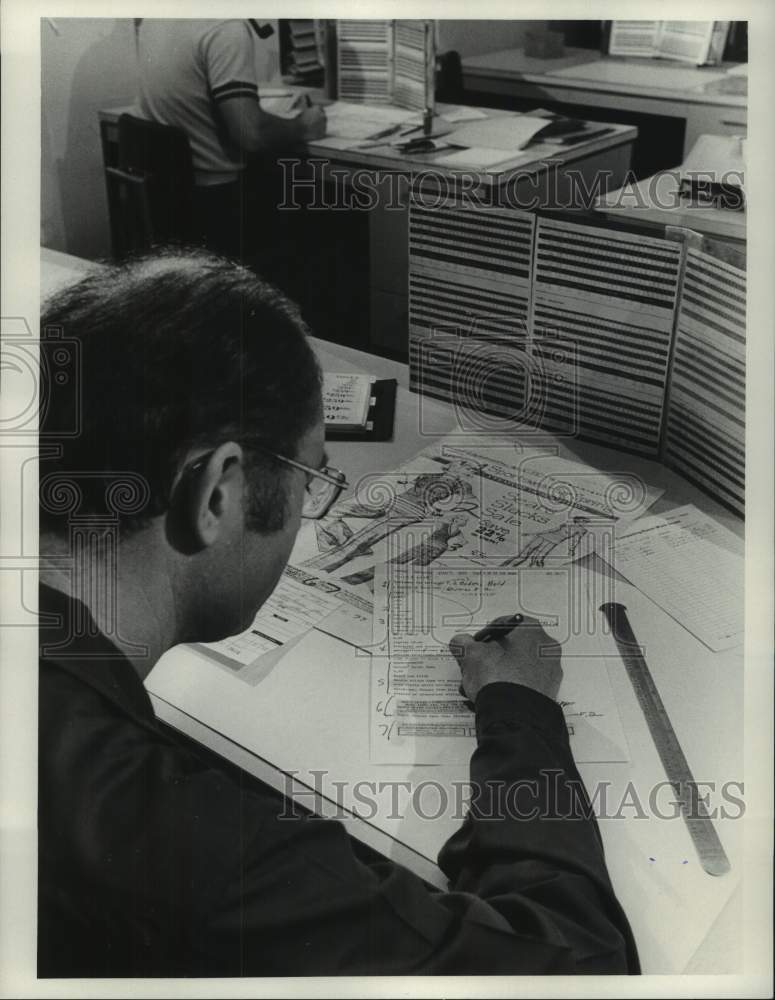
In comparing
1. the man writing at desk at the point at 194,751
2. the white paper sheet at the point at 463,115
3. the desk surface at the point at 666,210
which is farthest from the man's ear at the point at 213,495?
the white paper sheet at the point at 463,115

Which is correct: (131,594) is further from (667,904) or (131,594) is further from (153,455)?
(667,904)

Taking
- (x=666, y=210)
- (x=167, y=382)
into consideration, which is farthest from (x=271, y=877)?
(x=666, y=210)

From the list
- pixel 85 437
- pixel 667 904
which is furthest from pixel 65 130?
pixel 667 904

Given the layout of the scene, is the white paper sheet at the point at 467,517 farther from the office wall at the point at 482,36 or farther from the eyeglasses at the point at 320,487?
the office wall at the point at 482,36

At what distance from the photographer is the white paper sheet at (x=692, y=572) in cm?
114

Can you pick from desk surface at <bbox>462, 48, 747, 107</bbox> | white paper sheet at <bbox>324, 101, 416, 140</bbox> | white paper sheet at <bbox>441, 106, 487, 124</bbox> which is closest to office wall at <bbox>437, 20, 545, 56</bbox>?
desk surface at <bbox>462, 48, 747, 107</bbox>

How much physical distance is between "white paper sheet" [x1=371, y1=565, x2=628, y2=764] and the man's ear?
0.73 feet

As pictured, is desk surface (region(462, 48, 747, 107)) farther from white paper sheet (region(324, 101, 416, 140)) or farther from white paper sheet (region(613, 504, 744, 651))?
white paper sheet (region(613, 504, 744, 651))

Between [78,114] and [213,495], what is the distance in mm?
510

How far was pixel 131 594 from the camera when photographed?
1.06 meters

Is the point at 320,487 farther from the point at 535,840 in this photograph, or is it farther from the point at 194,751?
the point at 535,840

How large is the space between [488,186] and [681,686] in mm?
741

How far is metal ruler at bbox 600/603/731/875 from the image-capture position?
1.04m

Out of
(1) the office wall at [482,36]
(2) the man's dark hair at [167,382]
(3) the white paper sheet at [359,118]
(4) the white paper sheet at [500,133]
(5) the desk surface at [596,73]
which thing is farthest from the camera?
(5) the desk surface at [596,73]
